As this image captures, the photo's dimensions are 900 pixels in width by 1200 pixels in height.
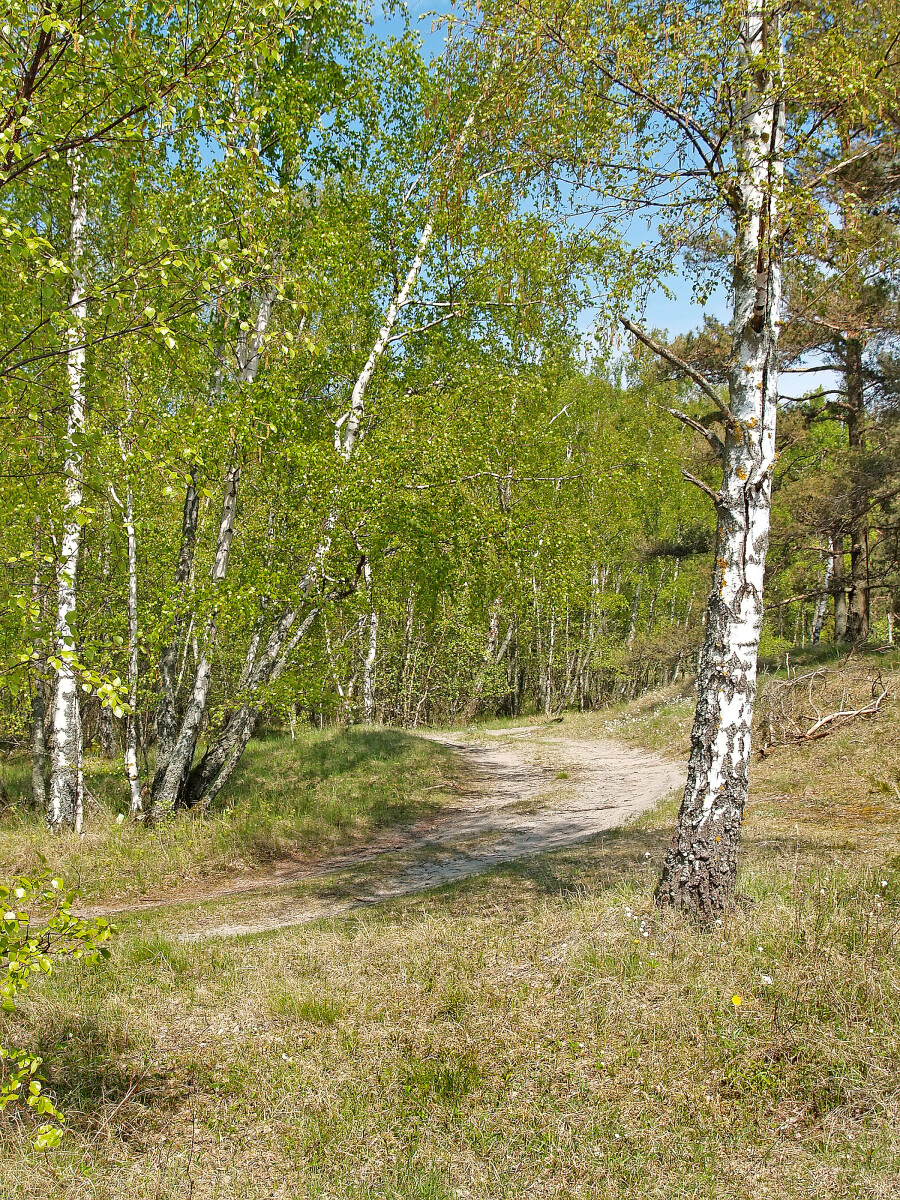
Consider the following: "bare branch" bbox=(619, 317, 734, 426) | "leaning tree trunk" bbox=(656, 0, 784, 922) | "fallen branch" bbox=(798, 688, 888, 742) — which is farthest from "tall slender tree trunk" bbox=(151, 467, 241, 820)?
"fallen branch" bbox=(798, 688, 888, 742)

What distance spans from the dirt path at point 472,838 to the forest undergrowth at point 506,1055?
75.4 inches

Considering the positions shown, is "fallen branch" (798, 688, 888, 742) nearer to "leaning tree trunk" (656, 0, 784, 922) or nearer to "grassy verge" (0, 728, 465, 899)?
"grassy verge" (0, 728, 465, 899)

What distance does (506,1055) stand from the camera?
411cm

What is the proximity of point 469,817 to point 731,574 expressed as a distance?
8.39 m

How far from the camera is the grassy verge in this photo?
9.75m

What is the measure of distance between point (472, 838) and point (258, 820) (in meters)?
3.45

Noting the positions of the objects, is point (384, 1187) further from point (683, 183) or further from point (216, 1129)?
point (683, 183)

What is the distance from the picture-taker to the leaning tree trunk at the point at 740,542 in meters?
5.29

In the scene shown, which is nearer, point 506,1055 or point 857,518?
point 506,1055

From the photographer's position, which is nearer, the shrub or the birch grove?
the shrub

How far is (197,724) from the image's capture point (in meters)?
11.4

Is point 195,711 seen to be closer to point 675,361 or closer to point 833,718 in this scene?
point 675,361

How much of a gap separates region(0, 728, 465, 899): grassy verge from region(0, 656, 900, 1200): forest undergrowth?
13.0ft

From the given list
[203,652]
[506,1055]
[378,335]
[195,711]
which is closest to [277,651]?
[203,652]
